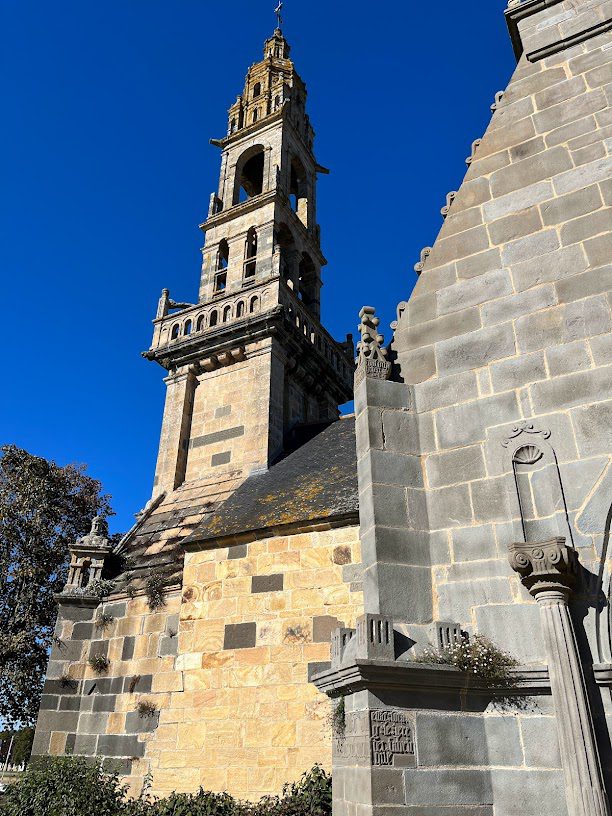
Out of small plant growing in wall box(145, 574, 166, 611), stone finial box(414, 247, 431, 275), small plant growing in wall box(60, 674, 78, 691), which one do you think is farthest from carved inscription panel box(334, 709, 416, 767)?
small plant growing in wall box(60, 674, 78, 691)

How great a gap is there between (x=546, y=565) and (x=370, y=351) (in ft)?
8.30

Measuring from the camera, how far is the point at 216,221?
18906 mm

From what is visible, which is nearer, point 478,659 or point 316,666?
point 478,659

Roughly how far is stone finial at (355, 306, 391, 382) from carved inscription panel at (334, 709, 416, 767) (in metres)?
2.85

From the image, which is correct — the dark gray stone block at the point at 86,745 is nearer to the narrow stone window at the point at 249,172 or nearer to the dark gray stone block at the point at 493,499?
the dark gray stone block at the point at 493,499

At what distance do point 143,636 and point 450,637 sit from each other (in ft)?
Answer: 24.4

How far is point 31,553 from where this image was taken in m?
18.4

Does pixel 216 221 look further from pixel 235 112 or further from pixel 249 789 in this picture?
pixel 249 789

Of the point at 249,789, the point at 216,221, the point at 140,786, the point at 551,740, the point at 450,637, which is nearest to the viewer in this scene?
the point at 551,740

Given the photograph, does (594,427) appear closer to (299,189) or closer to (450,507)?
(450,507)

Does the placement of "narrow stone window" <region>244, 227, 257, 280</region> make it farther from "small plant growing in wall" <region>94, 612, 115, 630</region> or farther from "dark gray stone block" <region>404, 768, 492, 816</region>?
"dark gray stone block" <region>404, 768, 492, 816</region>

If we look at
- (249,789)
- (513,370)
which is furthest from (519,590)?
(249,789)

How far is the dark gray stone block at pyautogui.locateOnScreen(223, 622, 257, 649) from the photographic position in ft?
29.5

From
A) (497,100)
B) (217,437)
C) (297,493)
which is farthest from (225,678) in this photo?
(497,100)
